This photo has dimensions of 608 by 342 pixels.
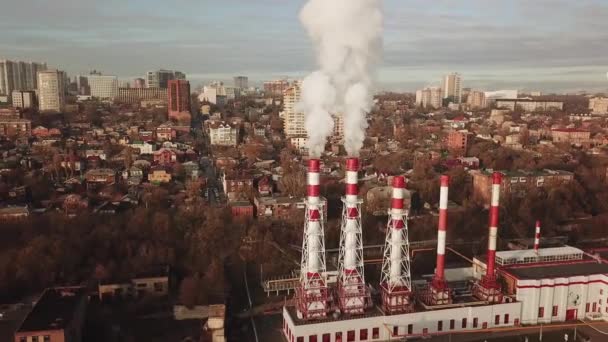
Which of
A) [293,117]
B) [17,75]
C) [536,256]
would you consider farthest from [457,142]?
[17,75]

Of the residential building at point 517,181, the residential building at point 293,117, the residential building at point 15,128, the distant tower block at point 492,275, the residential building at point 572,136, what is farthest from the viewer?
the residential building at point 293,117

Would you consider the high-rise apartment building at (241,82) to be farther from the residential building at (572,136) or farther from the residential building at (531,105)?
the residential building at (572,136)

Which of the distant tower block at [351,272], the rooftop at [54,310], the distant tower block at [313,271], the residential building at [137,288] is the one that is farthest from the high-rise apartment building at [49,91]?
the distant tower block at [351,272]

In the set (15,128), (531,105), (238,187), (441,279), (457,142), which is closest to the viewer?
(441,279)

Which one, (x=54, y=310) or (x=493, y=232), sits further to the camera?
(x=493, y=232)

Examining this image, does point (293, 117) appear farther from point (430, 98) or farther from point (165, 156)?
point (430, 98)

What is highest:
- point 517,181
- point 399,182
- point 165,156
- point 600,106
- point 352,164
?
point 600,106
